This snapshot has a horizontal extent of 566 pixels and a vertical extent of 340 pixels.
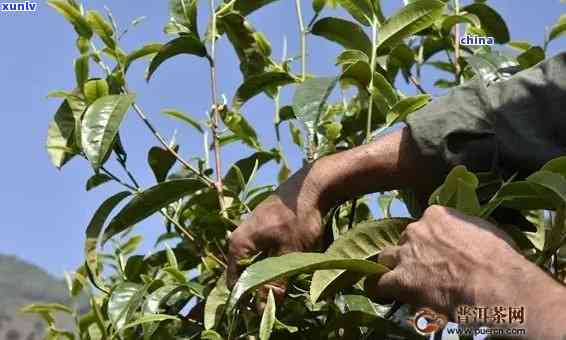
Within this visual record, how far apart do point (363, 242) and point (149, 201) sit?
1.32 ft

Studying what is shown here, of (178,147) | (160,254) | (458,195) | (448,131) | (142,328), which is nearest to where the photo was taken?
(458,195)

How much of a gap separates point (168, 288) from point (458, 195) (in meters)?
0.50

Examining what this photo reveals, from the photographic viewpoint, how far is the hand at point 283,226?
1.25m

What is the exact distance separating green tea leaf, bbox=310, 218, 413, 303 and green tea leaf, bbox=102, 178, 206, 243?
1.07 feet

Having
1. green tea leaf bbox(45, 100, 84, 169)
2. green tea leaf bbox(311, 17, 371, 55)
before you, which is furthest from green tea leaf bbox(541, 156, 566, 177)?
green tea leaf bbox(45, 100, 84, 169)

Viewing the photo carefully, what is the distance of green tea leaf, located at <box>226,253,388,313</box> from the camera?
3.37 ft

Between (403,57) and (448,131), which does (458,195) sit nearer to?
(448,131)

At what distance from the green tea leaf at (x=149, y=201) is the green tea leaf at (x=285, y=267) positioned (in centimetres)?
34

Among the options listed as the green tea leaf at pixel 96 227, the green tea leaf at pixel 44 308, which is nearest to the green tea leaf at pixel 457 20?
the green tea leaf at pixel 96 227

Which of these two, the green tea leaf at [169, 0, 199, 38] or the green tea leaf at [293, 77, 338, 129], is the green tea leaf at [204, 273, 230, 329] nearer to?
the green tea leaf at [293, 77, 338, 129]

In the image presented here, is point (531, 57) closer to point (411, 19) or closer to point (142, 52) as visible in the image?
point (411, 19)

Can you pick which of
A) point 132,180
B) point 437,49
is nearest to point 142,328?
point 132,180

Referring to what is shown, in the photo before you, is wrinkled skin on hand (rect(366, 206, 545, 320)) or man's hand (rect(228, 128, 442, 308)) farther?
man's hand (rect(228, 128, 442, 308))

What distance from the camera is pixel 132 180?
1390mm
